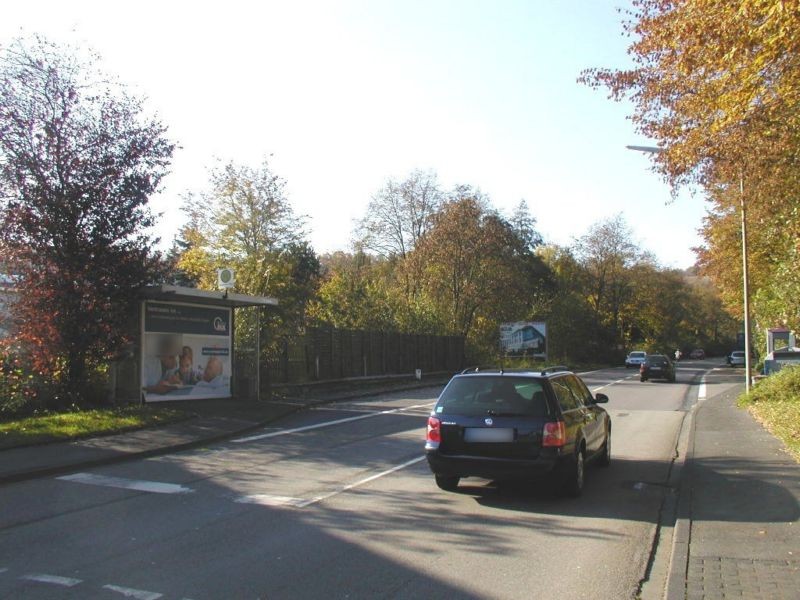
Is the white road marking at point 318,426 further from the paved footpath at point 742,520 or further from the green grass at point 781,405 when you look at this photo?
the green grass at point 781,405

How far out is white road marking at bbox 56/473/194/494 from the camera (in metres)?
8.78

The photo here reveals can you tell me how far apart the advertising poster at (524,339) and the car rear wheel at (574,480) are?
46.0 meters

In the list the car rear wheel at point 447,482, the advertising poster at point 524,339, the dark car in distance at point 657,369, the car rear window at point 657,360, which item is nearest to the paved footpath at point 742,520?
the car rear wheel at point 447,482

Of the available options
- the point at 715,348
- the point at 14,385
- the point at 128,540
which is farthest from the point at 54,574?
the point at 715,348

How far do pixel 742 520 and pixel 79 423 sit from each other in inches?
454

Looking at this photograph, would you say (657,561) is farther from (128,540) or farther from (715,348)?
(715,348)

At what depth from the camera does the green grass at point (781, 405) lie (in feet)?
41.5

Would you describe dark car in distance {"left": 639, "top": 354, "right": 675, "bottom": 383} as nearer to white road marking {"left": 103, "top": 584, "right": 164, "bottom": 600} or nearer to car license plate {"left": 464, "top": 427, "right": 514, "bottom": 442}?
car license plate {"left": 464, "top": 427, "right": 514, "bottom": 442}

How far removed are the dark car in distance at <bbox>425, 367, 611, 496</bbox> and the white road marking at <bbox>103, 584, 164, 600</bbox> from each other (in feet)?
13.0

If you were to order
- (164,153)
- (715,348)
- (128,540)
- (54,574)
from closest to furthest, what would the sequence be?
(54,574) → (128,540) → (164,153) → (715,348)

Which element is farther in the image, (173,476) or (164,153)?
(164,153)

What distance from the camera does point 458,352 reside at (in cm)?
4459

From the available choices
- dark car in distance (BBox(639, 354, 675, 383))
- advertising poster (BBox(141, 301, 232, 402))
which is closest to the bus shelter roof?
advertising poster (BBox(141, 301, 232, 402))

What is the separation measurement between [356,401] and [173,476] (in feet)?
47.3
